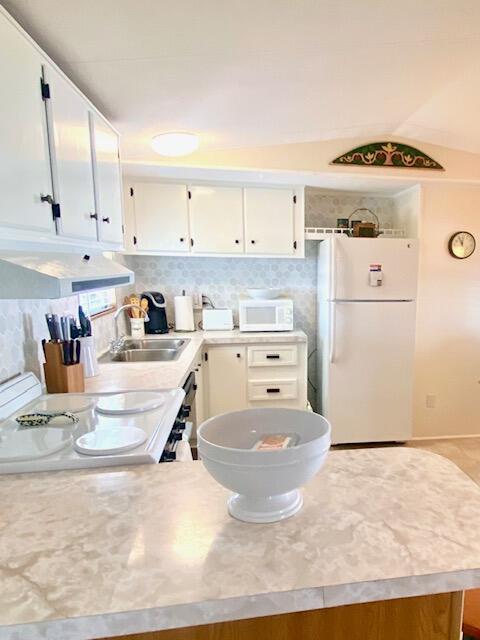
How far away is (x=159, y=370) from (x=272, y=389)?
1202 millimetres

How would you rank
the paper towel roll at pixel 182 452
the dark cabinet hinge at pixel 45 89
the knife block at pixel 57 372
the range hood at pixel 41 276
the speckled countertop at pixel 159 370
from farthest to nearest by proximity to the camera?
1. the speckled countertop at pixel 159 370
2. the knife block at pixel 57 372
3. the paper towel roll at pixel 182 452
4. the dark cabinet hinge at pixel 45 89
5. the range hood at pixel 41 276

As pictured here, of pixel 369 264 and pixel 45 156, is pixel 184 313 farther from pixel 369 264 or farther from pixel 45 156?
pixel 45 156

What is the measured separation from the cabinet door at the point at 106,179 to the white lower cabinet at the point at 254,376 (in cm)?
124

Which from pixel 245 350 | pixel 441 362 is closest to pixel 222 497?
pixel 245 350

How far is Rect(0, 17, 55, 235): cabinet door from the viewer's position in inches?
39.2

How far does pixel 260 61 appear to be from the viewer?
1.52 meters

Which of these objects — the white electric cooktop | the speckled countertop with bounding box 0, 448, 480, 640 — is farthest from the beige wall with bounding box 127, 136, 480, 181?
the speckled countertop with bounding box 0, 448, 480, 640

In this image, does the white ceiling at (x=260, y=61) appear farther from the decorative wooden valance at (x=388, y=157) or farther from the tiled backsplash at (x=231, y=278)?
the tiled backsplash at (x=231, y=278)

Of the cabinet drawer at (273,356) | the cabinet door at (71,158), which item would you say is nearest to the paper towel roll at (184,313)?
the cabinet drawer at (273,356)

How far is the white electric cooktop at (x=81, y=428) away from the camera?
0.95 metres

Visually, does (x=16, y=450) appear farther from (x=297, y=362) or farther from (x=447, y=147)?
(x=447, y=147)

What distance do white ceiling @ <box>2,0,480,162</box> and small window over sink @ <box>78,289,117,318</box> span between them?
39.9 inches

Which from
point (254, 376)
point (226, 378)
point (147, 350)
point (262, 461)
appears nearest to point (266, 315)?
point (254, 376)

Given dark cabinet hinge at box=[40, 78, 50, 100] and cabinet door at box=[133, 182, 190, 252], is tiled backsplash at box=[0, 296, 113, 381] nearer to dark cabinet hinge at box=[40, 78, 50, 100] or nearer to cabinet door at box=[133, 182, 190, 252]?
dark cabinet hinge at box=[40, 78, 50, 100]
